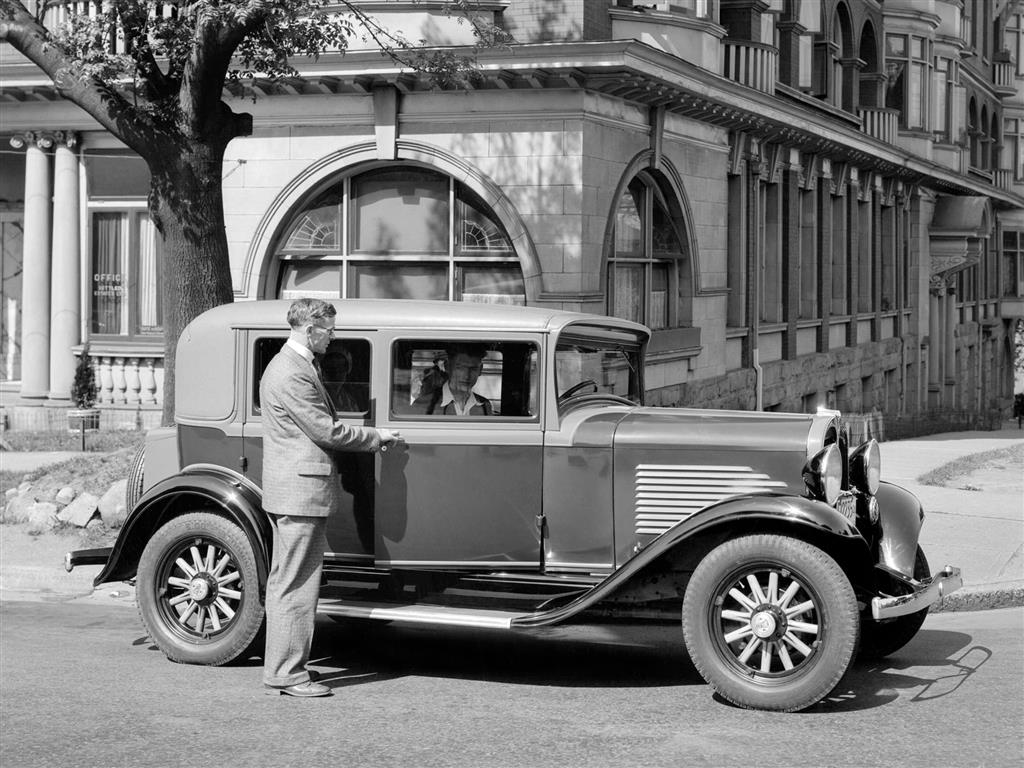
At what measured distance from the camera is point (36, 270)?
19.8m

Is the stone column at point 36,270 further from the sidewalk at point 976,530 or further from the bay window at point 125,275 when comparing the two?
the sidewalk at point 976,530

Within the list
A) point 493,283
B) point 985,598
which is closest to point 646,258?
point 493,283

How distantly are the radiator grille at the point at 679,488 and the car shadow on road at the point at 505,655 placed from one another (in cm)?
87

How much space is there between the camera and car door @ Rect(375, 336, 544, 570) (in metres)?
7.63

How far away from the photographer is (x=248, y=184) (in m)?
18.0

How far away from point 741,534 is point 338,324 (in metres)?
2.46

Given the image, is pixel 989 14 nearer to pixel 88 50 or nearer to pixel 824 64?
pixel 824 64

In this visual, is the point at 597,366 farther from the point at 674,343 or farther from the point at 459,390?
the point at 674,343

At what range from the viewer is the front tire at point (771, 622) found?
6.78m

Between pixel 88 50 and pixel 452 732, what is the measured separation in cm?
801

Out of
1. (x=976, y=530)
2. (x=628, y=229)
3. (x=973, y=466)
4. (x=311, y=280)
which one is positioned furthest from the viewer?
(x=628, y=229)

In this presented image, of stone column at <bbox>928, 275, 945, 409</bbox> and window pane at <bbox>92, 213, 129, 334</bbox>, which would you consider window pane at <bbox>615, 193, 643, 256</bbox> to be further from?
stone column at <bbox>928, 275, 945, 409</bbox>

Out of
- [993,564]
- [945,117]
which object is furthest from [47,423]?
[945,117]

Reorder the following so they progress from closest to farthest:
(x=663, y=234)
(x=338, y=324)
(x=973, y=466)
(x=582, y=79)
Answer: (x=338, y=324)
(x=582, y=79)
(x=973, y=466)
(x=663, y=234)
